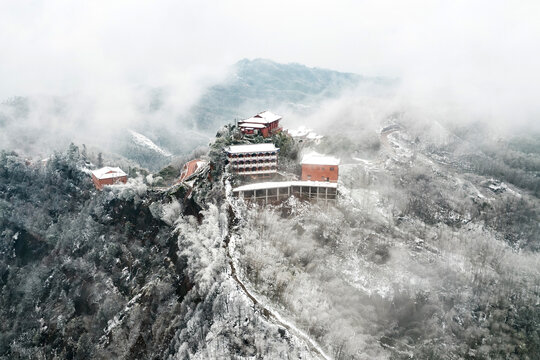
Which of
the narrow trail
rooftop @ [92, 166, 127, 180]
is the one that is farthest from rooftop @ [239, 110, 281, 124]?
the narrow trail

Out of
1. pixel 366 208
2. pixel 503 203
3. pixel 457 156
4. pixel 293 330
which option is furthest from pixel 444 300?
pixel 457 156

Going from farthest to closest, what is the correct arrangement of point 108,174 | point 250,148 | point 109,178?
1. point 108,174
2. point 109,178
3. point 250,148

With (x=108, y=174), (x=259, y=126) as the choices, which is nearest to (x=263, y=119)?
(x=259, y=126)

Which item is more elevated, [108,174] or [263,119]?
[263,119]

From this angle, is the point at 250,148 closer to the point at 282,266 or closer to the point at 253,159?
the point at 253,159

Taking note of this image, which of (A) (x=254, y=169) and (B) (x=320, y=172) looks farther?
(A) (x=254, y=169)

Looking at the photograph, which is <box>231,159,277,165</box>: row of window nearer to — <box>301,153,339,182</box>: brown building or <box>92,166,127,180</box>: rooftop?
<box>301,153,339,182</box>: brown building
